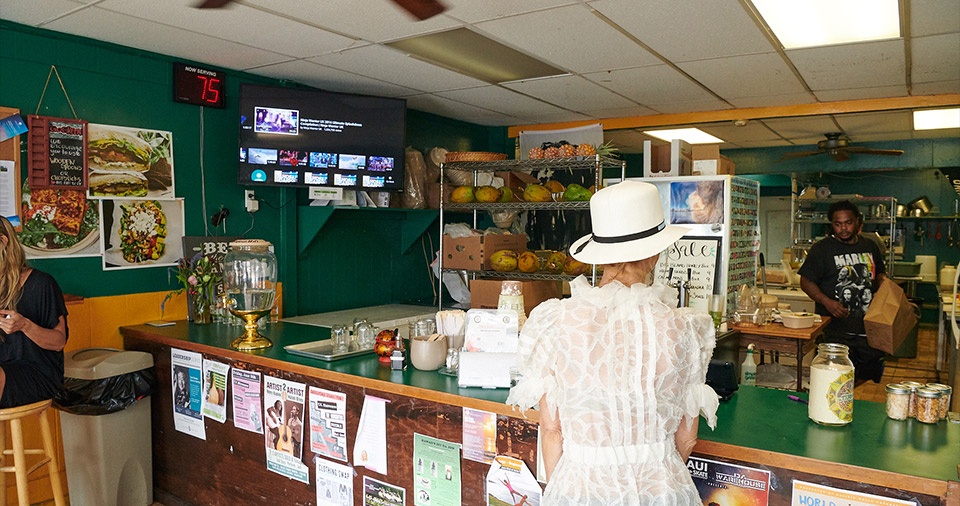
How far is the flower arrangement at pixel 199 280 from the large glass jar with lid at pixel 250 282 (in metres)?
0.55

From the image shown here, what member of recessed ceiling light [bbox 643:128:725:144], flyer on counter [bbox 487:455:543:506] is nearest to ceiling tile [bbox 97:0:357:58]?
flyer on counter [bbox 487:455:543:506]

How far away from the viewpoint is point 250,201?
471cm

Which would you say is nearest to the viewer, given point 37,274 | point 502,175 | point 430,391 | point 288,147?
point 430,391

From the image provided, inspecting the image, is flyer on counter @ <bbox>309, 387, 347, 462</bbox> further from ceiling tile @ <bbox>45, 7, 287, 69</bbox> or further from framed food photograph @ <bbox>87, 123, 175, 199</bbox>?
ceiling tile @ <bbox>45, 7, 287, 69</bbox>

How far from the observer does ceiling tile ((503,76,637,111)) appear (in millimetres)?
5027

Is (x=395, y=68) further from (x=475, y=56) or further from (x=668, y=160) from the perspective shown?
(x=668, y=160)

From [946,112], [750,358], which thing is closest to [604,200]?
[750,358]

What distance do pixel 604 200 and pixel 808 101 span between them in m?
4.65

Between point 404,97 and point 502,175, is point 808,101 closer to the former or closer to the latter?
point 502,175

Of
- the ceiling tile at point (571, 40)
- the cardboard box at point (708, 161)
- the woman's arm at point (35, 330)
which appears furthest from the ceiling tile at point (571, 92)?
the woman's arm at point (35, 330)

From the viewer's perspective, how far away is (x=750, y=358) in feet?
13.1

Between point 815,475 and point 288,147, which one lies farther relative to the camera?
point 288,147

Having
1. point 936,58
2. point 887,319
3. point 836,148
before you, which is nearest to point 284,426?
point 887,319

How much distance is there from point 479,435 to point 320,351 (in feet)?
3.72
